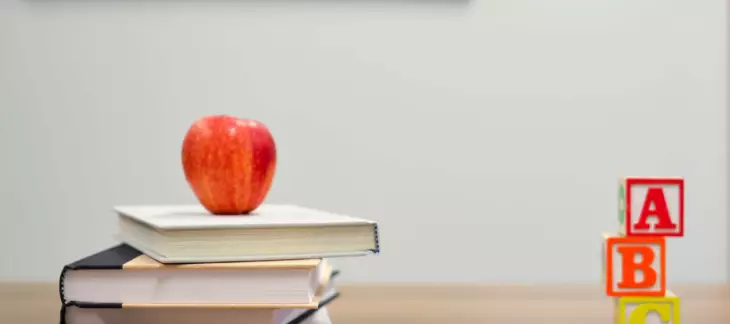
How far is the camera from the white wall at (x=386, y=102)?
1428 mm

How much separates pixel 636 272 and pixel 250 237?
34 cm

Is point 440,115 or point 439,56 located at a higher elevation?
point 439,56

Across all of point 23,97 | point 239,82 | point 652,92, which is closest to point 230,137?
point 239,82

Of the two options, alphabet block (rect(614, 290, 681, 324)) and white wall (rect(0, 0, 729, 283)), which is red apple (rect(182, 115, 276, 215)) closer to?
alphabet block (rect(614, 290, 681, 324))

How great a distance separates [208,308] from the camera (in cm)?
64

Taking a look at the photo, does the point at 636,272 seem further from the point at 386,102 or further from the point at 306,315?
the point at 386,102

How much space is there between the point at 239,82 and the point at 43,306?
668 mm

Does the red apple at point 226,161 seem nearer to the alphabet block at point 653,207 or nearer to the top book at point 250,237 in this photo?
the top book at point 250,237

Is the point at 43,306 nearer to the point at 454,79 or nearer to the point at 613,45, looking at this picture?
the point at 454,79

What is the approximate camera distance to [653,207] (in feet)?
2.05

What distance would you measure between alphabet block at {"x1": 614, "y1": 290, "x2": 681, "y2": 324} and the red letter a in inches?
2.3

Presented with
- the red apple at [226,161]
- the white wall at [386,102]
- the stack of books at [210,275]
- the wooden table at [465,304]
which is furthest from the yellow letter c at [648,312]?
the white wall at [386,102]

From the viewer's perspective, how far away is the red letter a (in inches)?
24.6

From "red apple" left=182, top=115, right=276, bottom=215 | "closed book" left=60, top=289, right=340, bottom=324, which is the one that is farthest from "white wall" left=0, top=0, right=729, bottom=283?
"closed book" left=60, top=289, right=340, bottom=324
